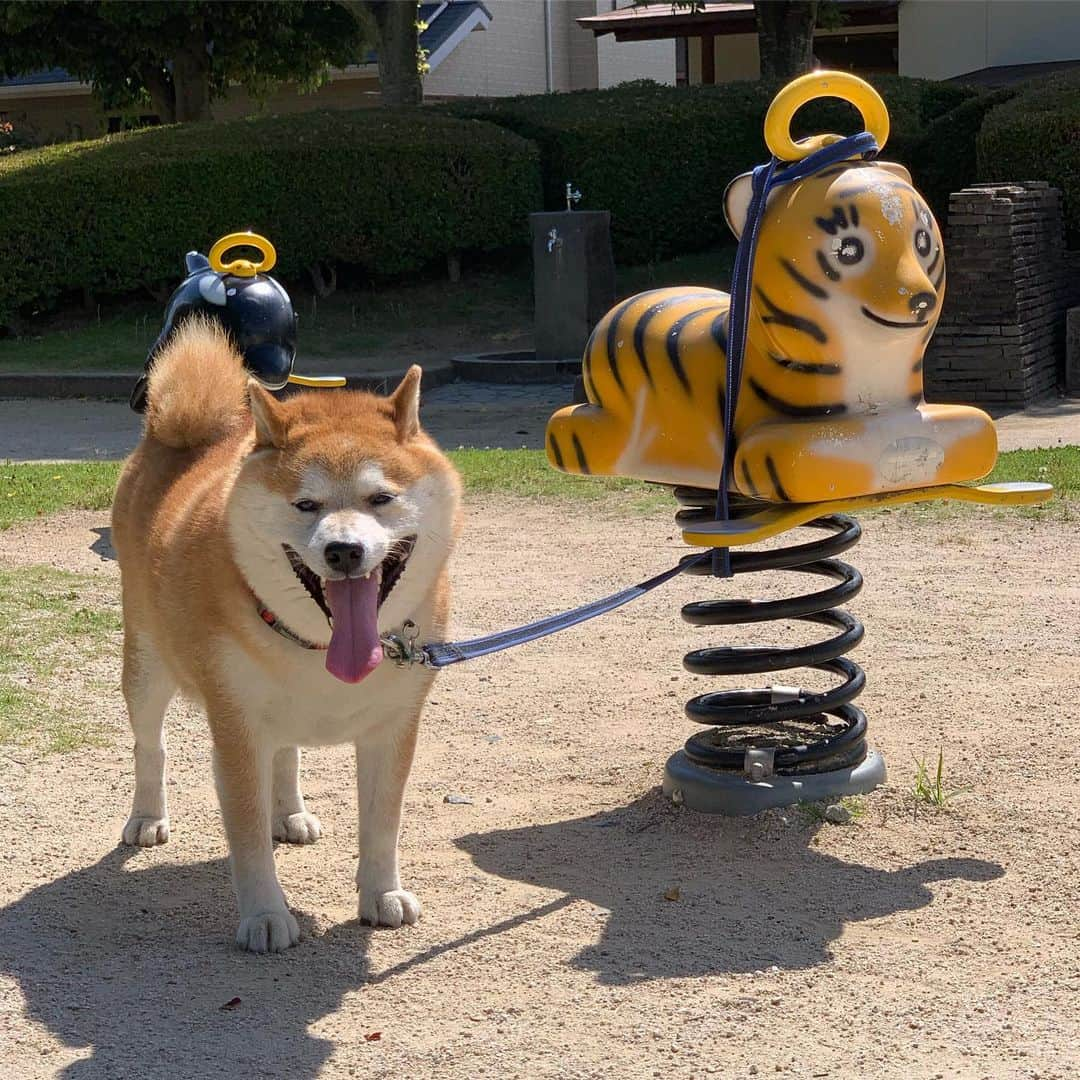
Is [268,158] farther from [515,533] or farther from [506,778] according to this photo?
[506,778]

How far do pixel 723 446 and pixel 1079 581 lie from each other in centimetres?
335

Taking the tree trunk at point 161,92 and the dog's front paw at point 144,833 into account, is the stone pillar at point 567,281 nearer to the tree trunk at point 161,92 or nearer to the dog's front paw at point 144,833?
the tree trunk at point 161,92

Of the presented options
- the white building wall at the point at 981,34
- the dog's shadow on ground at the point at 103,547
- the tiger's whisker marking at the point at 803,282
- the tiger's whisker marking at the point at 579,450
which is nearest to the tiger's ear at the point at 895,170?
the tiger's whisker marking at the point at 803,282

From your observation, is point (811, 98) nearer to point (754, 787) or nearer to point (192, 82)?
point (754, 787)

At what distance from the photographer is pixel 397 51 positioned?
67.9 feet

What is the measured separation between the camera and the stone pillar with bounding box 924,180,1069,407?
39.4 ft

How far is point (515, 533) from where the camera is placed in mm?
8312

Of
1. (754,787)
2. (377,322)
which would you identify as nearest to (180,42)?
(377,322)

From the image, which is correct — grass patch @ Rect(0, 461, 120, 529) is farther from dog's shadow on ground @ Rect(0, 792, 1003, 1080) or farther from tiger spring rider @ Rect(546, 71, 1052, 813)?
tiger spring rider @ Rect(546, 71, 1052, 813)

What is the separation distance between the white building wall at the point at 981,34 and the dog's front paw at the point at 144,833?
19.6 metres

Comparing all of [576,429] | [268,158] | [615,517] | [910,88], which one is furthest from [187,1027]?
[910,88]

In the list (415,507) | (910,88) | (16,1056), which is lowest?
(16,1056)

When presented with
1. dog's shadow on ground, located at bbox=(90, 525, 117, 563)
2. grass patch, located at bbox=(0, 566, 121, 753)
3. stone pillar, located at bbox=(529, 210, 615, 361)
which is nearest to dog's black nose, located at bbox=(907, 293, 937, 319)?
grass patch, located at bbox=(0, 566, 121, 753)

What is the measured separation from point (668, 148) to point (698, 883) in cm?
1538
